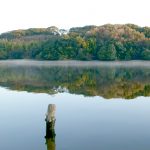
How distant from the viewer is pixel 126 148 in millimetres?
14852

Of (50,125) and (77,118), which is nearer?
(50,125)

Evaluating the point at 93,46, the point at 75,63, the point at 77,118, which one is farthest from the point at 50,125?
the point at 93,46

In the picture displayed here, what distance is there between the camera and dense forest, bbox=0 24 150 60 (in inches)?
2844

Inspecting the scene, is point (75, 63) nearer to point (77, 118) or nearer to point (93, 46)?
point (93, 46)

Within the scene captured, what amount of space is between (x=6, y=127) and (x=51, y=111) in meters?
4.00

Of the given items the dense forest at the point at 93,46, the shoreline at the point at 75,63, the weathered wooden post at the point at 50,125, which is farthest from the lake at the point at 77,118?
the dense forest at the point at 93,46

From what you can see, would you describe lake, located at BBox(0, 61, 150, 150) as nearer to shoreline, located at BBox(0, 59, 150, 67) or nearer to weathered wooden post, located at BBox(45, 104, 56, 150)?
weathered wooden post, located at BBox(45, 104, 56, 150)

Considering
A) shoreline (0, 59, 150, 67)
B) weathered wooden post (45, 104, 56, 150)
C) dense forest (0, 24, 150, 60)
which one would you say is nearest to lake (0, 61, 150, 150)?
weathered wooden post (45, 104, 56, 150)

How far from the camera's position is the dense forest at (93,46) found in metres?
72.2

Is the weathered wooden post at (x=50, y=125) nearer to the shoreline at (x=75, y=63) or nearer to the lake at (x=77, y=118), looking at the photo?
the lake at (x=77, y=118)

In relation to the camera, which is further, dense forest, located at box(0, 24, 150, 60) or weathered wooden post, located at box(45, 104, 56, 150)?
dense forest, located at box(0, 24, 150, 60)

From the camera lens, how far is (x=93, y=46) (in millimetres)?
75438

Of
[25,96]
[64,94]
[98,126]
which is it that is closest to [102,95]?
[64,94]

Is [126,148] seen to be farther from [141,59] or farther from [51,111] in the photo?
[141,59]
